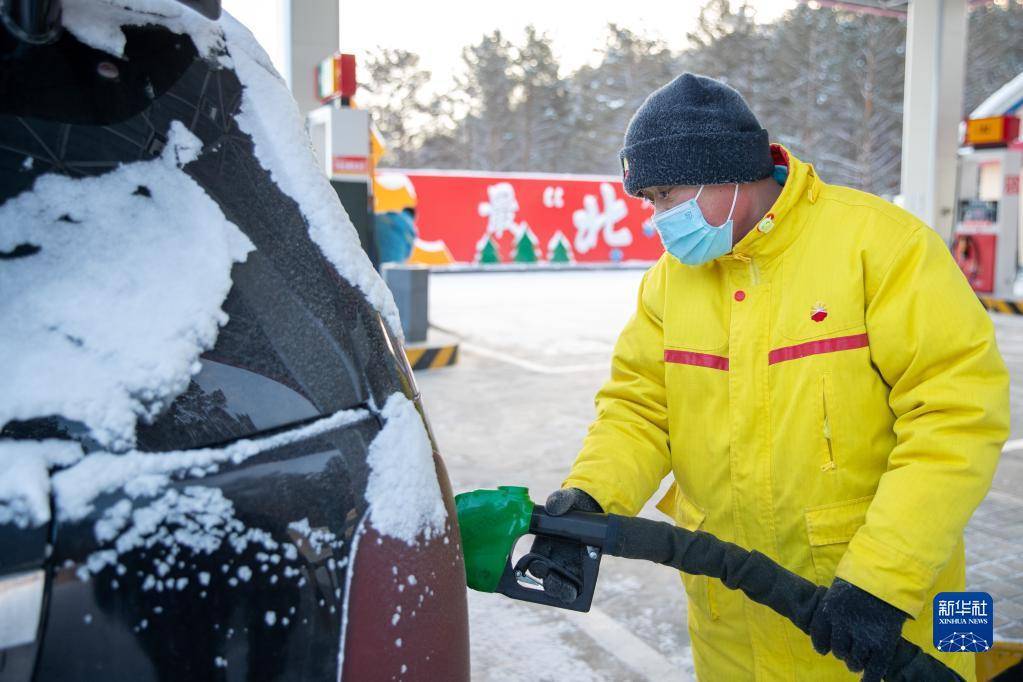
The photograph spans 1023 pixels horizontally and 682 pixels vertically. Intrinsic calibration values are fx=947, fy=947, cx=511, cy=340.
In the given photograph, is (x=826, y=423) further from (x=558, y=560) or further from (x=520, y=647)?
(x=520, y=647)

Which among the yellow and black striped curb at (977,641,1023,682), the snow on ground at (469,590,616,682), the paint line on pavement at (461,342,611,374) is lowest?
the snow on ground at (469,590,616,682)

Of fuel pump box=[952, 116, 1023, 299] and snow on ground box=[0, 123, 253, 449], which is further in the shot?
fuel pump box=[952, 116, 1023, 299]

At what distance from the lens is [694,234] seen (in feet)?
5.88

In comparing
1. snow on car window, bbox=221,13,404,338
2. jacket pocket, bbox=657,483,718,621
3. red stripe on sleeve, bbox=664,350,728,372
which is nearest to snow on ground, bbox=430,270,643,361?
jacket pocket, bbox=657,483,718,621

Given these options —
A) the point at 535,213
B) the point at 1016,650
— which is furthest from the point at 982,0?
the point at 1016,650

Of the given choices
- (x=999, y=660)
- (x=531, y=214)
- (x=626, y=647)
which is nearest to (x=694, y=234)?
(x=999, y=660)

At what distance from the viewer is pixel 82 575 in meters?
1.05

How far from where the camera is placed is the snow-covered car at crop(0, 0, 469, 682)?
108 centimetres

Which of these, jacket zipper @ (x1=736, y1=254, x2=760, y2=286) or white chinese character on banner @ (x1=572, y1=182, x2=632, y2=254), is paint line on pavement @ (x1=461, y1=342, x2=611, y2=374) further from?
white chinese character on banner @ (x1=572, y1=182, x2=632, y2=254)

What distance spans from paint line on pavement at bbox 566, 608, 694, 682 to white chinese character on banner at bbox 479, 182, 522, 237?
15231 mm

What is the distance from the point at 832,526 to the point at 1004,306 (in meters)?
10.6

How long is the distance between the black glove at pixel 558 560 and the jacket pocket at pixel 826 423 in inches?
17.8

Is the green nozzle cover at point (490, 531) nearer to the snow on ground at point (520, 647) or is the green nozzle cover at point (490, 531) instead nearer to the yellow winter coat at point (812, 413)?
the yellow winter coat at point (812, 413)

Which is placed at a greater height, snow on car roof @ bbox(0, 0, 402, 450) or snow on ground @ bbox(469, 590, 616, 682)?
snow on car roof @ bbox(0, 0, 402, 450)
